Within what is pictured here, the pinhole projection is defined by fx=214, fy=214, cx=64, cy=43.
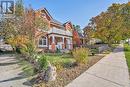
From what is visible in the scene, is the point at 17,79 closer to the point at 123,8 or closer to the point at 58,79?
the point at 58,79

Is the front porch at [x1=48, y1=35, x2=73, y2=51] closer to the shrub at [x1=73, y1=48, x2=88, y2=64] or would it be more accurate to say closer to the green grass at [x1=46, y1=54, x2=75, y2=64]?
the green grass at [x1=46, y1=54, x2=75, y2=64]

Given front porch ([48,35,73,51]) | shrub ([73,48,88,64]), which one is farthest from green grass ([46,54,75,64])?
front porch ([48,35,73,51])

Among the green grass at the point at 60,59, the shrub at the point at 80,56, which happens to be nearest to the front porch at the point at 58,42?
the green grass at the point at 60,59

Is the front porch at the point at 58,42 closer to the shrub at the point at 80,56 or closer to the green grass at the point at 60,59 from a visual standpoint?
the green grass at the point at 60,59

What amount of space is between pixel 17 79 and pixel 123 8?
3796cm

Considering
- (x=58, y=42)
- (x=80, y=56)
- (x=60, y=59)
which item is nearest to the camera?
(x=80, y=56)

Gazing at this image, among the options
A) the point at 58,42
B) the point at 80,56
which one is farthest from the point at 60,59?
the point at 58,42

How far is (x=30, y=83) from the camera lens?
30.3ft

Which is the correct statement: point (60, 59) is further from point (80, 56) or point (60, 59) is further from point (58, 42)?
point (58, 42)

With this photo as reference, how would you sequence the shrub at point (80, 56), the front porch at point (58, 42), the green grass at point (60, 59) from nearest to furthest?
1. the shrub at point (80, 56)
2. the green grass at point (60, 59)
3. the front porch at point (58, 42)

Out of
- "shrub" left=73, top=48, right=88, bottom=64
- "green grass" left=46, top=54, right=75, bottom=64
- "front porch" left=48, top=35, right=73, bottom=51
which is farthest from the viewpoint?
"front porch" left=48, top=35, right=73, bottom=51

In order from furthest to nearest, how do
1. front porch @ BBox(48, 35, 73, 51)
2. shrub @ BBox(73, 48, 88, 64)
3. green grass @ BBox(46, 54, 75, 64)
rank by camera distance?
front porch @ BBox(48, 35, 73, 51)
green grass @ BBox(46, 54, 75, 64)
shrub @ BBox(73, 48, 88, 64)

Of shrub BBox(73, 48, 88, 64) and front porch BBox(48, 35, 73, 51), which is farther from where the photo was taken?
front porch BBox(48, 35, 73, 51)

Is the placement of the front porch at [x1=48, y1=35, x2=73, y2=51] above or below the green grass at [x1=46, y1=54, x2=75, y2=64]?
above
